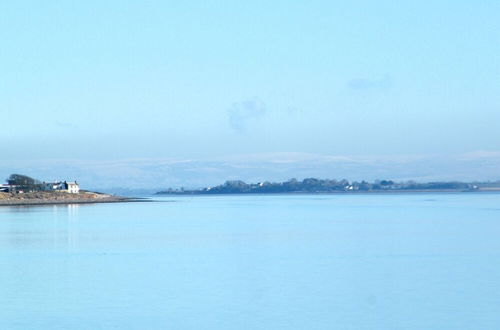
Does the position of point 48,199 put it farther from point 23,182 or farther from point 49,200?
point 23,182

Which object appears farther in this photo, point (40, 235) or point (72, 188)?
point (72, 188)

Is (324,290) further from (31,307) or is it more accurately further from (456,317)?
(31,307)

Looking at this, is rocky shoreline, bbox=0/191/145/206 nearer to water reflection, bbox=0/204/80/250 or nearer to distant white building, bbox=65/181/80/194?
distant white building, bbox=65/181/80/194

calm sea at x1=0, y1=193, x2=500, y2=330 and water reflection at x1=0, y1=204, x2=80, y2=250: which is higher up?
water reflection at x1=0, y1=204, x2=80, y2=250

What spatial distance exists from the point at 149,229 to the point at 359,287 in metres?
20.6

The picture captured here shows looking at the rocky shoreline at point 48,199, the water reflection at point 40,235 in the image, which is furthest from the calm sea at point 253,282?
the rocky shoreline at point 48,199

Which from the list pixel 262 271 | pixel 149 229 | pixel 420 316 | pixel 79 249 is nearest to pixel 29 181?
pixel 149 229

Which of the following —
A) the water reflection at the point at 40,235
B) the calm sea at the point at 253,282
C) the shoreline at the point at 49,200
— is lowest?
the calm sea at the point at 253,282

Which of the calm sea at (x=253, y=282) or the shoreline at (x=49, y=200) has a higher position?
the shoreline at (x=49, y=200)

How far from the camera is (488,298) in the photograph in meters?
14.8

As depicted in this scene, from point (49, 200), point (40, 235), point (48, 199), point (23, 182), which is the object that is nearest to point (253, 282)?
point (40, 235)

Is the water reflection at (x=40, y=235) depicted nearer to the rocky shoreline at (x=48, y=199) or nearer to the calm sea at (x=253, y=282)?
the calm sea at (x=253, y=282)

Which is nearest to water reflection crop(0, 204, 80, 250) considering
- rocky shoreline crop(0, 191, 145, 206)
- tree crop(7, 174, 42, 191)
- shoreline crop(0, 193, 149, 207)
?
shoreline crop(0, 193, 149, 207)

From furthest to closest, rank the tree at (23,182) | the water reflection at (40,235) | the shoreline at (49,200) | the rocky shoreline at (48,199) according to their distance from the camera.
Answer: the tree at (23,182), the rocky shoreline at (48,199), the shoreline at (49,200), the water reflection at (40,235)
